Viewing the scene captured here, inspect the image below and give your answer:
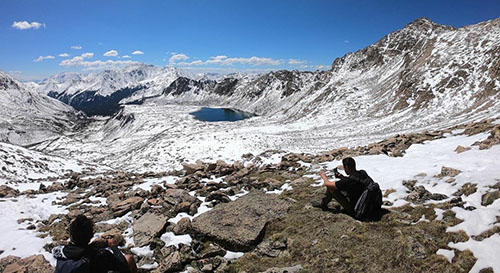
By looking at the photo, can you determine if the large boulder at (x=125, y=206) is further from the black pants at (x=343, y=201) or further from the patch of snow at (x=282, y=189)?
the black pants at (x=343, y=201)

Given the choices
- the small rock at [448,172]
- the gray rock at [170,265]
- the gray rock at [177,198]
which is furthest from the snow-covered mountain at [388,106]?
the gray rock at [170,265]

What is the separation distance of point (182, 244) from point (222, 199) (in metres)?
3.72

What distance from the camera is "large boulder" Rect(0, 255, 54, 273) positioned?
25.3 feet

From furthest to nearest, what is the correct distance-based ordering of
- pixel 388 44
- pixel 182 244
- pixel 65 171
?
pixel 388 44, pixel 65 171, pixel 182 244

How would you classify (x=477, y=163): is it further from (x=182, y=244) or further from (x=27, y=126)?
(x=27, y=126)

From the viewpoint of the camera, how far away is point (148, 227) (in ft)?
33.1

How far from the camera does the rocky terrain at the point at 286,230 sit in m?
6.60

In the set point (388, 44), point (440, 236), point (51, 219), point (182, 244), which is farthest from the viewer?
point (388, 44)

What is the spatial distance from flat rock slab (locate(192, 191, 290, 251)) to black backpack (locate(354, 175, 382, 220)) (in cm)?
269

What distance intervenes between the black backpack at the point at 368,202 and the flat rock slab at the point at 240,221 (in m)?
2.69

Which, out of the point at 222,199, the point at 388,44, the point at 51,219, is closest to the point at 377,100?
the point at 388,44

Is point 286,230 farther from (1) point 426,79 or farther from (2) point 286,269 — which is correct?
(1) point 426,79

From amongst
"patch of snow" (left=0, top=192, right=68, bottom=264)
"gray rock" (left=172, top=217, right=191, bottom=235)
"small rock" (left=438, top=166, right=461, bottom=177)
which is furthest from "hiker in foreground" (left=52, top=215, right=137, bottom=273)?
"small rock" (left=438, top=166, right=461, bottom=177)

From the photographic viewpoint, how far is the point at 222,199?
1241cm
